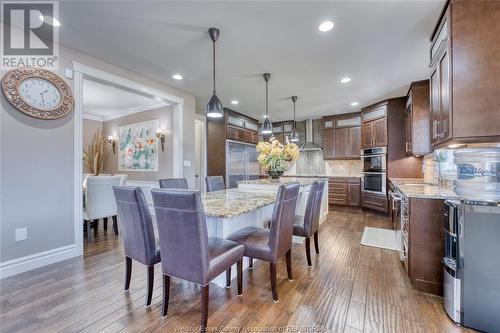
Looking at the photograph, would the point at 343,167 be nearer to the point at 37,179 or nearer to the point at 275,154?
the point at 275,154

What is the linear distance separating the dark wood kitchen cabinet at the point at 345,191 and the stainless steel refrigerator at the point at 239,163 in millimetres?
2254

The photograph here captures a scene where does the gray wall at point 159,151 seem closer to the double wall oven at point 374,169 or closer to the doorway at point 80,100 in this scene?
the doorway at point 80,100

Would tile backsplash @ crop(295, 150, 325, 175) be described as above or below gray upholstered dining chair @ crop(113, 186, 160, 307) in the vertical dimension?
above

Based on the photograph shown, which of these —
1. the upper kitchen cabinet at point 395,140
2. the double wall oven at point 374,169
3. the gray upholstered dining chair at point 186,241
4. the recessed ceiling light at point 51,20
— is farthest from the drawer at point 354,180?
the recessed ceiling light at point 51,20

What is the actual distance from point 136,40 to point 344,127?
555 cm

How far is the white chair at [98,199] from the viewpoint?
344cm

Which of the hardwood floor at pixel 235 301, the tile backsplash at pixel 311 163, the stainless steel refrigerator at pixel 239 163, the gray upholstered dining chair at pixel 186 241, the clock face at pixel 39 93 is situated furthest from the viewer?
the tile backsplash at pixel 311 163

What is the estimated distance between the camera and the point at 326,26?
7.80ft

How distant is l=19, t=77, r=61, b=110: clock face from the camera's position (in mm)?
2508

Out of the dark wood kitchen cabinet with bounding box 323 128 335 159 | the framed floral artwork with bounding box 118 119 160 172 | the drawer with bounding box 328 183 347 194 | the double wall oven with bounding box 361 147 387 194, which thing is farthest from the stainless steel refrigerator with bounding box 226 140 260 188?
the double wall oven with bounding box 361 147 387 194

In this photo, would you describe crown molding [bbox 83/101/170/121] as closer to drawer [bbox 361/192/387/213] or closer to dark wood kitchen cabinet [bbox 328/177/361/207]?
dark wood kitchen cabinet [bbox 328/177/361/207]

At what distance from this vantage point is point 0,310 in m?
1.83

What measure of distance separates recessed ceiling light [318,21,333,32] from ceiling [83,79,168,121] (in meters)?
3.14

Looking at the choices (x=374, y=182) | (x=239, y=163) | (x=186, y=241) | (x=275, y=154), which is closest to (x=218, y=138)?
(x=239, y=163)
